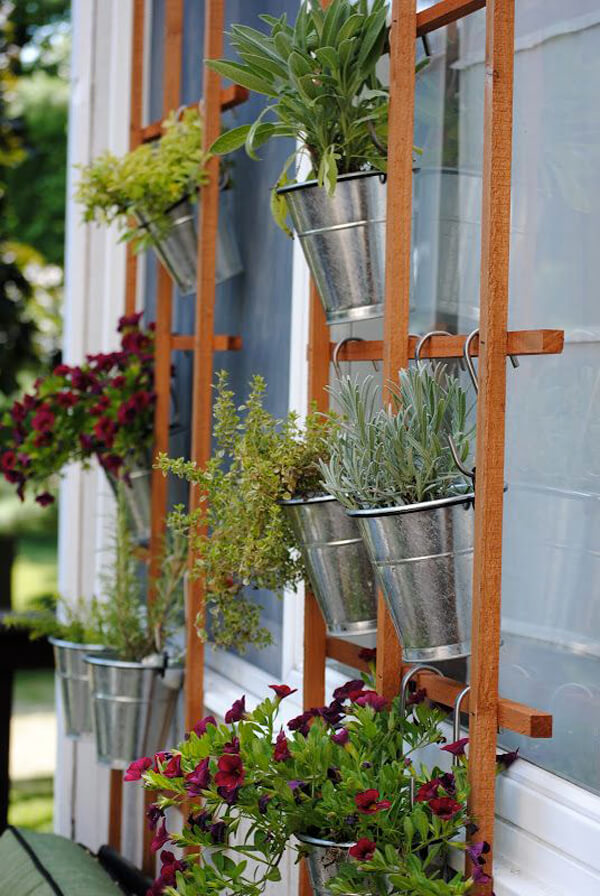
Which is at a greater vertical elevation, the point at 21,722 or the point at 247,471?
the point at 247,471

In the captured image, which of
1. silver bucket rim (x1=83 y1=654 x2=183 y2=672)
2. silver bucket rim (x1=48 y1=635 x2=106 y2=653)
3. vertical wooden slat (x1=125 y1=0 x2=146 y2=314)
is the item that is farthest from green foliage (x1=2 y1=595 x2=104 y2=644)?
vertical wooden slat (x1=125 y1=0 x2=146 y2=314)

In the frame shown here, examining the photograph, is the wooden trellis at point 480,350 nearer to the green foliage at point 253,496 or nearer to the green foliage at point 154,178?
the green foliage at point 253,496

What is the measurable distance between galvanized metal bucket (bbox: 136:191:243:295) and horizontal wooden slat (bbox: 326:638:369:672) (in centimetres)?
85

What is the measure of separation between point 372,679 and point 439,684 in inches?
7.9

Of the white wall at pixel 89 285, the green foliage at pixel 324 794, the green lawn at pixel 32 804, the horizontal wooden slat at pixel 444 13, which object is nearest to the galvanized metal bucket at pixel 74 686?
the white wall at pixel 89 285

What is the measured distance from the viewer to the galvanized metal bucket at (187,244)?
2318 millimetres

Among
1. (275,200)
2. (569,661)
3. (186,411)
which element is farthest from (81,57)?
(569,661)

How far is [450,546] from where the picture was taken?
1.34 metres

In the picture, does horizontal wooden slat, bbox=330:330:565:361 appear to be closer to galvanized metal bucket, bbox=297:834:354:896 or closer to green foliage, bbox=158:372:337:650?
green foliage, bbox=158:372:337:650

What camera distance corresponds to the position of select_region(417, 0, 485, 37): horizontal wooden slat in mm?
1419

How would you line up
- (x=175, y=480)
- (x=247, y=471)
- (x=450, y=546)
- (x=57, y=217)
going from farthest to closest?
(x=57, y=217), (x=175, y=480), (x=247, y=471), (x=450, y=546)

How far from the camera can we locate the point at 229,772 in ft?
4.33

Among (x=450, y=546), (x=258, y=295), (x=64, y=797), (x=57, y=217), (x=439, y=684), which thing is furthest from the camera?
(x=57, y=217)

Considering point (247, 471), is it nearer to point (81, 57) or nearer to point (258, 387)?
point (258, 387)
